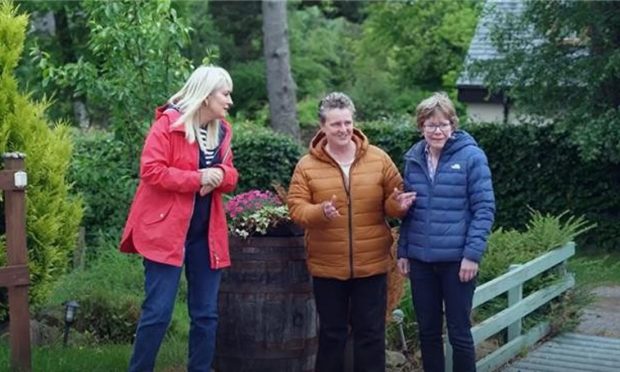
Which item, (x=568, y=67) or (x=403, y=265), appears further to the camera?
(x=568, y=67)

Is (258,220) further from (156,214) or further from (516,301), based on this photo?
(516,301)

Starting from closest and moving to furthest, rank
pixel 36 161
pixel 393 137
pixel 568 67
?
pixel 36 161, pixel 568 67, pixel 393 137

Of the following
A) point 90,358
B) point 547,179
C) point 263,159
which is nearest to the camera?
point 90,358

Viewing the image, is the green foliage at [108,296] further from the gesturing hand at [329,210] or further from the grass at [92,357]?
the gesturing hand at [329,210]

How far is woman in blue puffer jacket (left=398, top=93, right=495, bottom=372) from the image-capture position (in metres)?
5.79

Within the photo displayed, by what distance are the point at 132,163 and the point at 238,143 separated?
6.54 metres

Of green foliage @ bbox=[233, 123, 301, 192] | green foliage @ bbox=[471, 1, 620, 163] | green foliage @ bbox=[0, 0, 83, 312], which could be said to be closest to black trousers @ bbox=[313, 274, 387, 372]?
green foliage @ bbox=[0, 0, 83, 312]

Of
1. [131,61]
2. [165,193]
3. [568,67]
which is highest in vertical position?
[568,67]

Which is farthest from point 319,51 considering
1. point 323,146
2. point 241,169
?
point 323,146

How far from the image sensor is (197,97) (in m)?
5.64

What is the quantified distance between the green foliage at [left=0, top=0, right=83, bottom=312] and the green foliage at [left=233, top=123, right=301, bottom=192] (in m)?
7.76

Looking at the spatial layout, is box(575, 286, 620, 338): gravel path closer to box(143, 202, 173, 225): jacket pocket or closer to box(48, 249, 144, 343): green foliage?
box(48, 249, 144, 343): green foliage

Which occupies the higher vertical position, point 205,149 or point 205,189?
point 205,149

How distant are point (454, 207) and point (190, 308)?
1.55 metres
